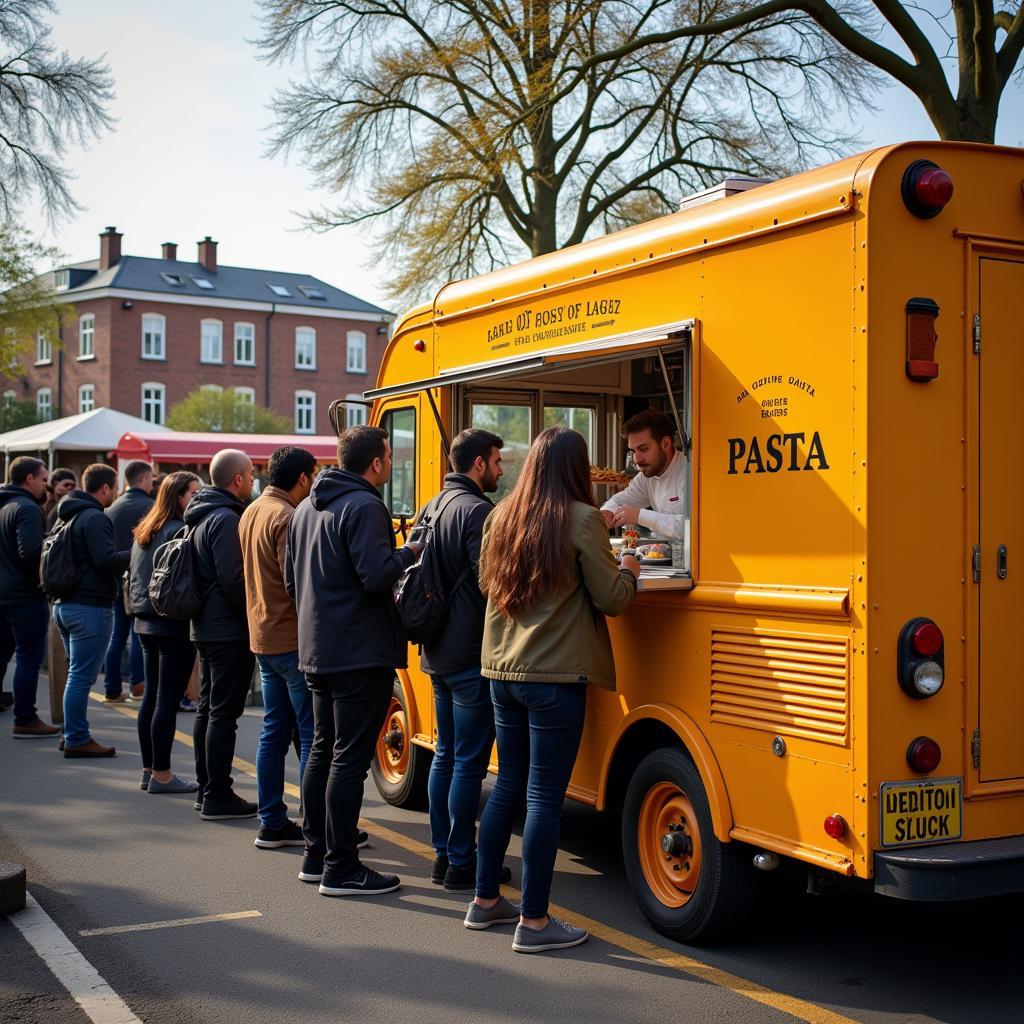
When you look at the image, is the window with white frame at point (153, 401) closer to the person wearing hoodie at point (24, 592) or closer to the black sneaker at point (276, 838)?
the person wearing hoodie at point (24, 592)

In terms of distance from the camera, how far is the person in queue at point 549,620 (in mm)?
4582

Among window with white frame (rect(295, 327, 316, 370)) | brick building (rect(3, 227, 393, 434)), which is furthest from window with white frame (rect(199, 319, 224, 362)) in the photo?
window with white frame (rect(295, 327, 316, 370))

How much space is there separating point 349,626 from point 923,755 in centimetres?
244

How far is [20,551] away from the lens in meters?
9.07

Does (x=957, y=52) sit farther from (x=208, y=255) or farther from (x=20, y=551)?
(x=208, y=255)

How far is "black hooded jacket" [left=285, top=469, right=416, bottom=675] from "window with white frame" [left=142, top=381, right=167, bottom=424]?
154 feet

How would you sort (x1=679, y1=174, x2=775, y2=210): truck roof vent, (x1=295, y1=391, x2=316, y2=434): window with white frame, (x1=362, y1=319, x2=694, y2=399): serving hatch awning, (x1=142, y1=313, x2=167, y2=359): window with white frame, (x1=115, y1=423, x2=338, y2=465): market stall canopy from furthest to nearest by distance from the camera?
(x1=295, y1=391, x2=316, y2=434): window with white frame, (x1=142, y1=313, x2=167, y2=359): window with white frame, (x1=115, y1=423, x2=338, y2=465): market stall canopy, (x1=679, y1=174, x2=775, y2=210): truck roof vent, (x1=362, y1=319, x2=694, y2=399): serving hatch awning

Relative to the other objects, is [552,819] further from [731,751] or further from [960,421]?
[960,421]

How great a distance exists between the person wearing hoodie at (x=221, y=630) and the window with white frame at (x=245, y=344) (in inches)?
1869

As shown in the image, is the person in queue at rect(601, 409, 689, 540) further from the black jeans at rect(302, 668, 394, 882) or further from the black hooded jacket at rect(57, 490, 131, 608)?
the black hooded jacket at rect(57, 490, 131, 608)

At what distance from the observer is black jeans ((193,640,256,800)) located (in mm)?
6590

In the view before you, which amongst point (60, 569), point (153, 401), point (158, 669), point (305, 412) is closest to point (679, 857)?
point (158, 669)

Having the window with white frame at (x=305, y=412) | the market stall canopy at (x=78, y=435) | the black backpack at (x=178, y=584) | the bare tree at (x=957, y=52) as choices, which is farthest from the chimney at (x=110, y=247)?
the black backpack at (x=178, y=584)

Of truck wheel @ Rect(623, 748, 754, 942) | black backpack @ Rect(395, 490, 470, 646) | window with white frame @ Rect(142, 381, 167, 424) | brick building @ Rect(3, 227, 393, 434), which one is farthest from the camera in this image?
window with white frame @ Rect(142, 381, 167, 424)
